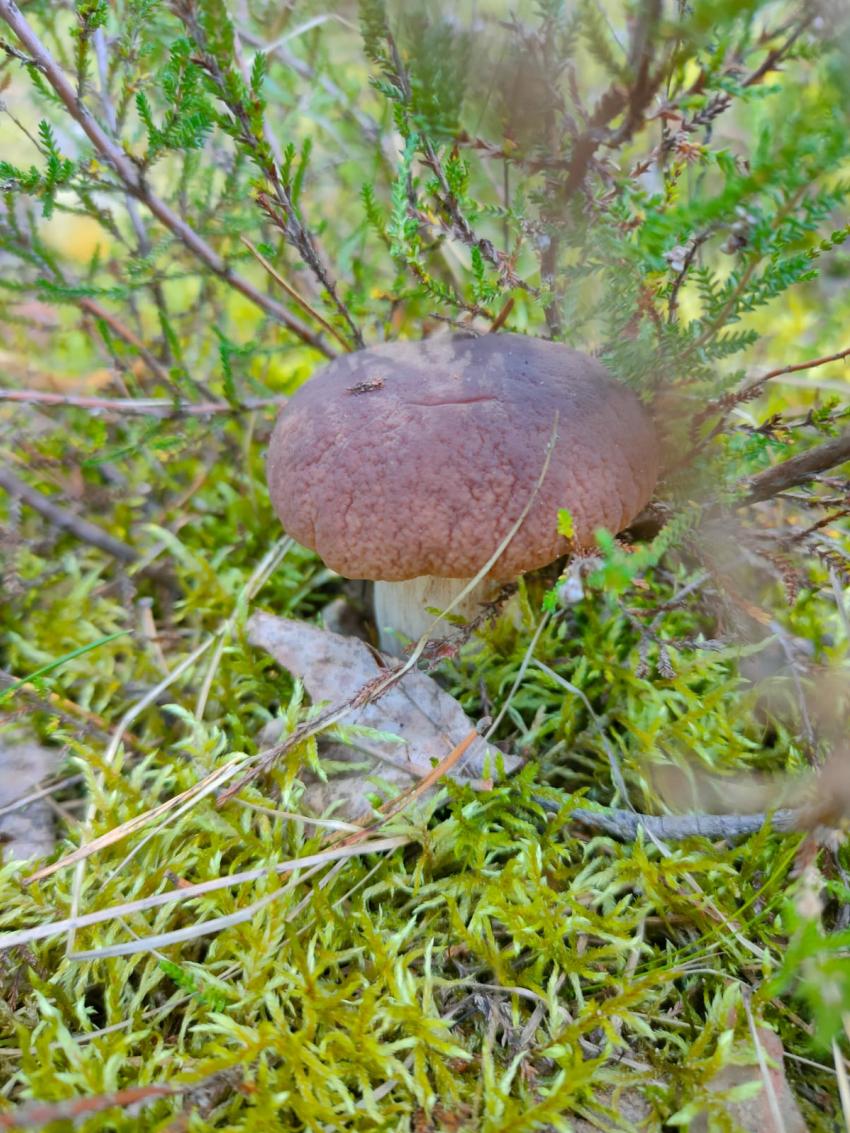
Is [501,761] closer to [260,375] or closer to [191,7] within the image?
[191,7]

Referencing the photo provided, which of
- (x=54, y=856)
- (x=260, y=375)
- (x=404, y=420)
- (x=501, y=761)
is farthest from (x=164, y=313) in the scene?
(x=501, y=761)

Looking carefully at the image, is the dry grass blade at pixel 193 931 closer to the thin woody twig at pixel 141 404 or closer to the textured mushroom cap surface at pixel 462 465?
the textured mushroom cap surface at pixel 462 465

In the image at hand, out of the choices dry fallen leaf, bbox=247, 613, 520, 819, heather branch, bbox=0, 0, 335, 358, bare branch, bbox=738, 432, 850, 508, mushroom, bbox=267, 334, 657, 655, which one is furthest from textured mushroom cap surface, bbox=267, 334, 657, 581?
heather branch, bbox=0, 0, 335, 358

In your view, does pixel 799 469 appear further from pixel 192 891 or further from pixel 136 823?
pixel 136 823

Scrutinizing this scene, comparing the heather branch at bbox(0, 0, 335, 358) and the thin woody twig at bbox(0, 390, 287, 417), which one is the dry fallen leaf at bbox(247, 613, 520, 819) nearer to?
the thin woody twig at bbox(0, 390, 287, 417)

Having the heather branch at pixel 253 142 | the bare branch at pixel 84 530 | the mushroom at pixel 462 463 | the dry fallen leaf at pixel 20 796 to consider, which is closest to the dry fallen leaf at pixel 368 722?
the mushroom at pixel 462 463

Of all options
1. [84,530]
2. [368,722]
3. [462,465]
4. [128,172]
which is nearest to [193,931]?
[368,722]
